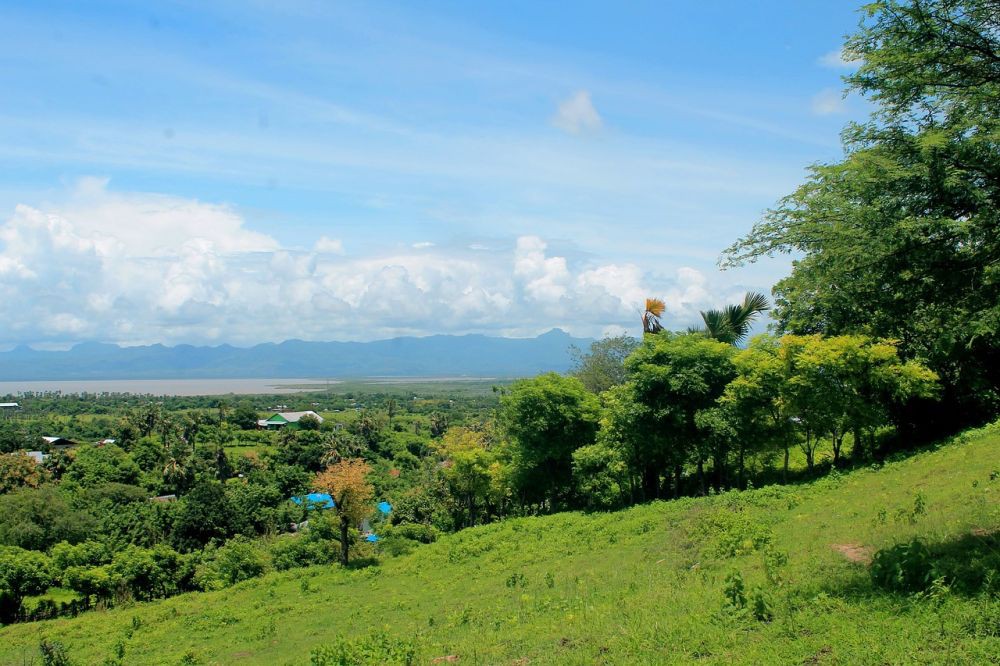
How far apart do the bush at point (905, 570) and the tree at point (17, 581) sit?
4297cm

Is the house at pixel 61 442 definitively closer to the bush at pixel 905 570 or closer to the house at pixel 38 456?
the house at pixel 38 456

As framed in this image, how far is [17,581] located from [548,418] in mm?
31483

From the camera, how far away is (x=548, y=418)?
120 feet

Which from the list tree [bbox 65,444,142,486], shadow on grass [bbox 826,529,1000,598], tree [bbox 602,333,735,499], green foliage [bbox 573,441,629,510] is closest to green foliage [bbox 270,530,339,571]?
green foliage [bbox 573,441,629,510]

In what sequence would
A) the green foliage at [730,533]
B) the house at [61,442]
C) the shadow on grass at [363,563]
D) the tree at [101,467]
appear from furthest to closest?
the house at [61,442], the tree at [101,467], the shadow on grass at [363,563], the green foliage at [730,533]

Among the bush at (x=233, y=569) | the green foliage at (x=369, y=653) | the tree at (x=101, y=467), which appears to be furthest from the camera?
the tree at (x=101, y=467)

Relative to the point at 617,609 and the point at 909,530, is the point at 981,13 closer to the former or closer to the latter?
the point at 909,530

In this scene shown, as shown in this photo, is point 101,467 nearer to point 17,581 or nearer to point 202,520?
point 202,520

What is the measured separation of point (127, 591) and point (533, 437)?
85.1 feet

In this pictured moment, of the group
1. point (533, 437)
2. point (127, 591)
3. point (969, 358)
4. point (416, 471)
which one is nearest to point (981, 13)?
point (969, 358)

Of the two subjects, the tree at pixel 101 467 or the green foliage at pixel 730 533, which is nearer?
the green foliage at pixel 730 533

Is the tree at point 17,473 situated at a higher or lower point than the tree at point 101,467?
higher

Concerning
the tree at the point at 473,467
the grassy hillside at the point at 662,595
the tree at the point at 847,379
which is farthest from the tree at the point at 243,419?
the tree at the point at 847,379

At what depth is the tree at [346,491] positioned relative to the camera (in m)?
34.2
